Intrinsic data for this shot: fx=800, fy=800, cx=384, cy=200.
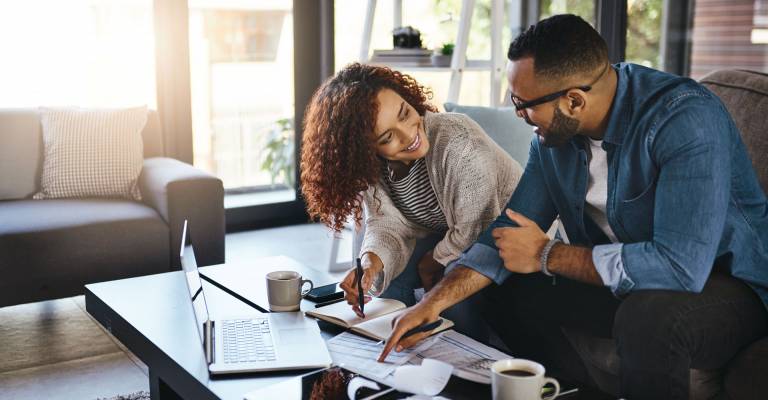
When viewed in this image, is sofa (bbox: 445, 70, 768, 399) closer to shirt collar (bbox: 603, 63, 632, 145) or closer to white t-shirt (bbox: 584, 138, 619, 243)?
white t-shirt (bbox: 584, 138, 619, 243)

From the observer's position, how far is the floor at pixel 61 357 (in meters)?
2.24

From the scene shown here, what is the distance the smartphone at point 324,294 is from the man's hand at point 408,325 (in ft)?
1.02

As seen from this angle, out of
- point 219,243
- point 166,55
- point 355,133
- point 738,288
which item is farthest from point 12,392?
point 166,55

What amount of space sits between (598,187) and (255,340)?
2.62 ft

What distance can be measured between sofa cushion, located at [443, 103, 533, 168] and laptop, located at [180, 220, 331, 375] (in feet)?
3.99

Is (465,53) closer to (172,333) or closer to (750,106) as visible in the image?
(750,106)

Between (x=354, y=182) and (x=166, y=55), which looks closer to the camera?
(x=354, y=182)

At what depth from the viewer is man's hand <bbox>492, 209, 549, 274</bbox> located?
1.61 metres

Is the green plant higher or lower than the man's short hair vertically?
lower

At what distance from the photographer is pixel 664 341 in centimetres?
141

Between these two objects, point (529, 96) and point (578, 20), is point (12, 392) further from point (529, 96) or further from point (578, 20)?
point (578, 20)

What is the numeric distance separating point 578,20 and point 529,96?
189mm

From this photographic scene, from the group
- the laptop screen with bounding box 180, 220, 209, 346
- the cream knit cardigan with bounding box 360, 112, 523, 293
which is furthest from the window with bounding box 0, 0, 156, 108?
the laptop screen with bounding box 180, 220, 209, 346

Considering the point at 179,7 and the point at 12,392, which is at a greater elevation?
the point at 179,7
